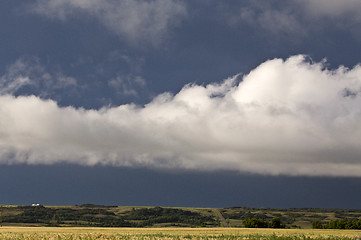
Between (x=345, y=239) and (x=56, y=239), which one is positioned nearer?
(x=56, y=239)

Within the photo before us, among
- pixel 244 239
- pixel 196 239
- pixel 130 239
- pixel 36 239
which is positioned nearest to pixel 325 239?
pixel 244 239

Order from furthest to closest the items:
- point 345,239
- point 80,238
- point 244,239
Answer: point 345,239 < point 244,239 < point 80,238

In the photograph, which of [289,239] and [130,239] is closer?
[130,239]

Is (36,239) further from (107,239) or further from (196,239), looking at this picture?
(196,239)

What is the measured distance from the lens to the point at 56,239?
227 feet

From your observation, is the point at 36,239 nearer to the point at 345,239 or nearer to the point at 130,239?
the point at 130,239

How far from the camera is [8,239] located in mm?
Answer: 70938

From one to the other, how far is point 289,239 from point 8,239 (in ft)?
169

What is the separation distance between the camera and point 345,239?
7869 centimetres

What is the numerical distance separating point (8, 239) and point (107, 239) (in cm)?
1785

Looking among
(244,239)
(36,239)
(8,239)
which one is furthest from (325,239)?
(8,239)

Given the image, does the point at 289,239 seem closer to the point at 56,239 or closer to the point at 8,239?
the point at 56,239

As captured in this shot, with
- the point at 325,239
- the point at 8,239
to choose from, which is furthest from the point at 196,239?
the point at 8,239

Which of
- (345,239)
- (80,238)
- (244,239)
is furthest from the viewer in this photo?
(345,239)
